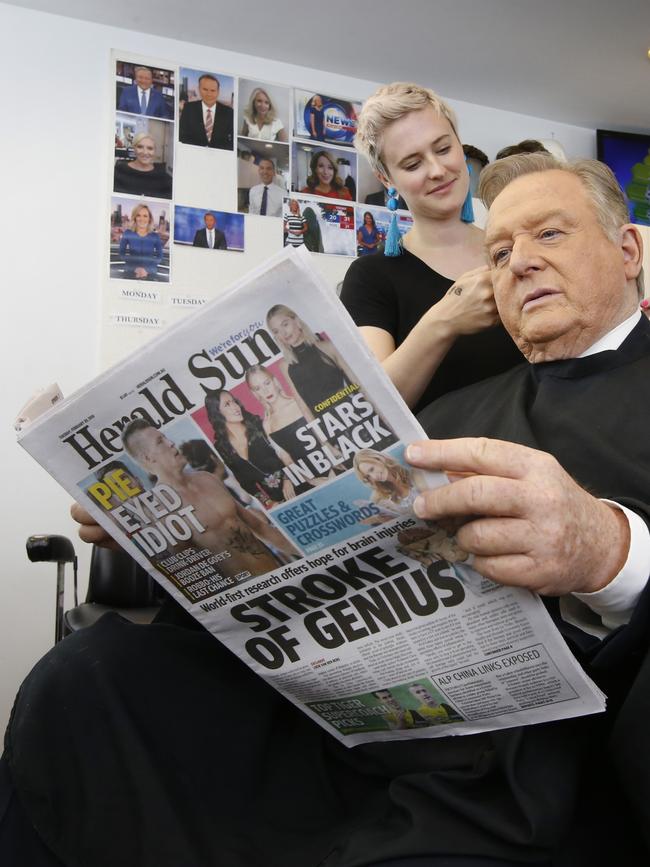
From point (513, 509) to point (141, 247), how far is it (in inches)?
114

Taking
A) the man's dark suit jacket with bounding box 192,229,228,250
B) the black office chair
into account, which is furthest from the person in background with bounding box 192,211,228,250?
the black office chair

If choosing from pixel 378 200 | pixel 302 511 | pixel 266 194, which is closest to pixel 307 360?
pixel 302 511

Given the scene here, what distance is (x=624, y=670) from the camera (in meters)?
0.84

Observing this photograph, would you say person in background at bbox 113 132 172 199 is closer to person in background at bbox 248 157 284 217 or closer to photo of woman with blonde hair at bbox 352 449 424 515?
person in background at bbox 248 157 284 217

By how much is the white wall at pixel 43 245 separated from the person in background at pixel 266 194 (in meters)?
0.66

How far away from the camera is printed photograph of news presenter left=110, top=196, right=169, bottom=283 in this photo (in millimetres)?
3248

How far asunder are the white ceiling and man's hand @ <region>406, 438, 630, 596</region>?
10.2 feet

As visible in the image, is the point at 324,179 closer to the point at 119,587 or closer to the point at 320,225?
the point at 320,225

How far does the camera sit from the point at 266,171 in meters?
3.56

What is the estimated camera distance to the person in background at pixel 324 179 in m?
3.65

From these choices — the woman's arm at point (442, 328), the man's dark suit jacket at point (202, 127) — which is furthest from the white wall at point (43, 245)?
the woman's arm at point (442, 328)

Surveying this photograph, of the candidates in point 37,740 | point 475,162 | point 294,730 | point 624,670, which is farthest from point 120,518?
point 475,162

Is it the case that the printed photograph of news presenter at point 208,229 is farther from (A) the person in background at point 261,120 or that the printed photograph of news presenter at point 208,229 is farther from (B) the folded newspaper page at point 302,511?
(B) the folded newspaper page at point 302,511

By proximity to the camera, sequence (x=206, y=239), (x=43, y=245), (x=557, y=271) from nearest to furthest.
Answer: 1. (x=557, y=271)
2. (x=43, y=245)
3. (x=206, y=239)
